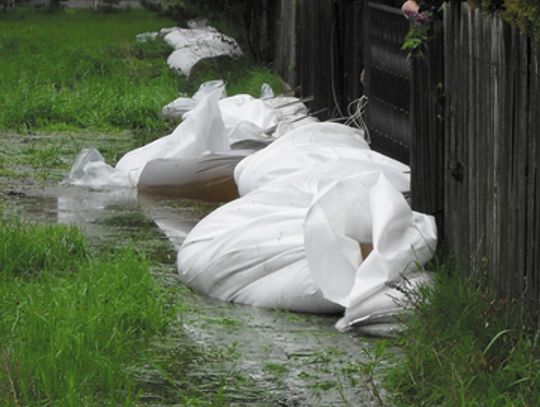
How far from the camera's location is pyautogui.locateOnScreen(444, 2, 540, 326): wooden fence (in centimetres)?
600

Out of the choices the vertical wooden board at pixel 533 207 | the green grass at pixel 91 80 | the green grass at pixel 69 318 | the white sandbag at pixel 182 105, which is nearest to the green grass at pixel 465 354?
the vertical wooden board at pixel 533 207

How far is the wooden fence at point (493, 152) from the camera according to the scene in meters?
6.00

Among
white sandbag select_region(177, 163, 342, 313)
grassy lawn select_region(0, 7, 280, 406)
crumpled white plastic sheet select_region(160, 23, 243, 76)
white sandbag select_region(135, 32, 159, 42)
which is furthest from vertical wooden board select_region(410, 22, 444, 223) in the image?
white sandbag select_region(135, 32, 159, 42)

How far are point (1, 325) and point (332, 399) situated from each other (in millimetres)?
1581

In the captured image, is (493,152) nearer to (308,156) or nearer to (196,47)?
(308,156)

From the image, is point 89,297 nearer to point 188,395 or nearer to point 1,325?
point 1,325

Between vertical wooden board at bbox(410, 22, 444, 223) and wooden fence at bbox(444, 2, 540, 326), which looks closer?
wooden fence at bbox(444, 2, 540, 326)

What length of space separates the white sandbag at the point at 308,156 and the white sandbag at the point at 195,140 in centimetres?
127

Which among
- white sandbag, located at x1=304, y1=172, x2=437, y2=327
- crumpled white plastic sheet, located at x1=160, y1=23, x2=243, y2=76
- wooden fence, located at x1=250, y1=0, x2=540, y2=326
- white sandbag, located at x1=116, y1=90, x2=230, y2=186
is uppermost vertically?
wooden fence, located at x1=250, y1=0, x2=540, y2=326

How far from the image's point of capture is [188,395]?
5.88 m

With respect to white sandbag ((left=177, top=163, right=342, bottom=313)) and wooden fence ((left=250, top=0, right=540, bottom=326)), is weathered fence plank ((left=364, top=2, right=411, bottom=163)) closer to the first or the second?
wooden fence ((left=250, top=0, right=540, bottom=326))

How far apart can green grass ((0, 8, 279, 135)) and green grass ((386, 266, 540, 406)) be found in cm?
861

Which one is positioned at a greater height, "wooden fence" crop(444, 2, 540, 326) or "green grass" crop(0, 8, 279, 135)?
"wooden fence" crop(444, 2, 540, 326)

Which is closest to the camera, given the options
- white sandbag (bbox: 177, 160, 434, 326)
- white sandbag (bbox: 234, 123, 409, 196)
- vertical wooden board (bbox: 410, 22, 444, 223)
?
white sandbag (bbox: 177, 160, 434, 326)
